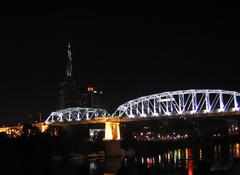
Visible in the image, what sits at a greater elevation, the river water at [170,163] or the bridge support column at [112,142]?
the bridge support column at [112,142]

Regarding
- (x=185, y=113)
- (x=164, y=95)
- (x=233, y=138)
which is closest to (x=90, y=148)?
(x=164, y=95)

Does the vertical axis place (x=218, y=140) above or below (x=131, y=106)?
below

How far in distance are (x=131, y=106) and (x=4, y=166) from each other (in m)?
98.6

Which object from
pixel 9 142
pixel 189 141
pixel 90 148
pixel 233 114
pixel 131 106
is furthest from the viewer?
pixel 189 141

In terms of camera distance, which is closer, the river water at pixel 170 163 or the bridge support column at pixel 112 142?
the river water at pixel 170 163

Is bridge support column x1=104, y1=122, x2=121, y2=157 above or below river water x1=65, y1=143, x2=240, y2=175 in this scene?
above

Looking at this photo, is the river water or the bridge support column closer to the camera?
the river water

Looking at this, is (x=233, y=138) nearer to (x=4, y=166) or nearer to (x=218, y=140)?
(x=218, y=140)

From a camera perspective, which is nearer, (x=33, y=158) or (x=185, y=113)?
(x=33, y=158)

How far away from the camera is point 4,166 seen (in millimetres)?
33438

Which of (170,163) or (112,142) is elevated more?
(112,142)

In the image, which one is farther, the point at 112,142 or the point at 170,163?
the point at 112,142

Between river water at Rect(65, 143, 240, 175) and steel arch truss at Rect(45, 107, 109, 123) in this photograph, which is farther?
steel arch truss at Rect(45, 107, 109, 123)

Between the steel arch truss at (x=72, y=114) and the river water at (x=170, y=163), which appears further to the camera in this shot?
the steel arch truss at (x=72, y=114)
